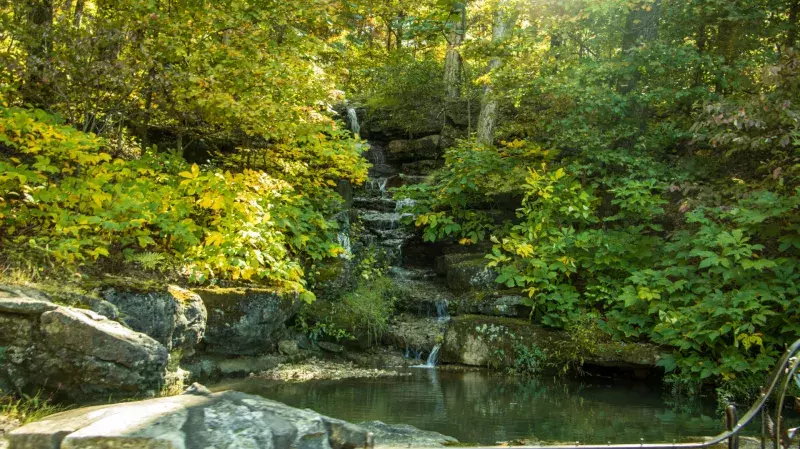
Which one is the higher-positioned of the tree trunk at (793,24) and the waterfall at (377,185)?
the tree trunk at (793,24)

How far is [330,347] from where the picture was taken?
877 centimetres

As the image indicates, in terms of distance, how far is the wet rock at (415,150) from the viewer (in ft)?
52.8

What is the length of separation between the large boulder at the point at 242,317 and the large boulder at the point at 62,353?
251 centimetres

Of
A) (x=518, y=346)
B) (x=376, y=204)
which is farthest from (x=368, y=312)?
(x=376, y=204)

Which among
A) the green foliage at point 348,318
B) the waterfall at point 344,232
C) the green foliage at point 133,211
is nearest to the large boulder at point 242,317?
the green foliage at point 133,211

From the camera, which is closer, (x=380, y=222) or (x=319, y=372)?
(x=319, y=372)

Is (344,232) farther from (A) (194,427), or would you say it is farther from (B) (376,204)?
(A) (194,427)

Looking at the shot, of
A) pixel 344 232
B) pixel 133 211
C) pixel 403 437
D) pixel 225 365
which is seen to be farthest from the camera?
pixel 344 232

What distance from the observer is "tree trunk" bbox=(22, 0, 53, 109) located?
6785 mm

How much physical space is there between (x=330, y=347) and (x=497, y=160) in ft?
15.3

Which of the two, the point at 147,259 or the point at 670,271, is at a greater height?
the point at 670,271

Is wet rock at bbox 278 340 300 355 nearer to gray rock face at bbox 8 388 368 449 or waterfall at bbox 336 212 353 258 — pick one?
waterfall at bbox 336 212 353 258

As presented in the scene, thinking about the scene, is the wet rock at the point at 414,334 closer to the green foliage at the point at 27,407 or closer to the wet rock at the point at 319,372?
Result: the wet rock at the point at 319,372

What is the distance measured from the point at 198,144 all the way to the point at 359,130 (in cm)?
713
